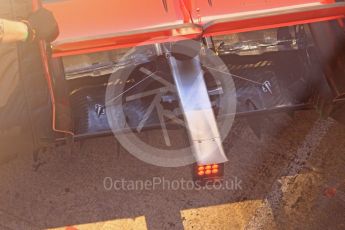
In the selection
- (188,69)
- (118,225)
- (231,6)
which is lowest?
(118,225)

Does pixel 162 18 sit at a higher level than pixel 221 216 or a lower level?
higher

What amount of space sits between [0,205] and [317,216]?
11.1 ft

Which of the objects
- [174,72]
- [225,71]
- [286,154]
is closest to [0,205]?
[174,72]

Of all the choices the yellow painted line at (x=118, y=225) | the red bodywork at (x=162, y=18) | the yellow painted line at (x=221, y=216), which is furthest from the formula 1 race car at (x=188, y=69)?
the yellow painted line at (x=118, y=225)

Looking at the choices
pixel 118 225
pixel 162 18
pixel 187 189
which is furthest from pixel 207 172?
pixel 162 18

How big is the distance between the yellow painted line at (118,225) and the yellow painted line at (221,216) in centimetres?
45

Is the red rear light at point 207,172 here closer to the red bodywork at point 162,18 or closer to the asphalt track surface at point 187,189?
the asphalt track surface at point 187,189

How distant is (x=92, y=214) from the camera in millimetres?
4504

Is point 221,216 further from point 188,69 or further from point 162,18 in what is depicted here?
point 162,18

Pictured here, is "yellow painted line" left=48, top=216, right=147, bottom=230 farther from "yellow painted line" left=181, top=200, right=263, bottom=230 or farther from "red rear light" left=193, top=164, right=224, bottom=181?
"red rear light" left=193, top=164, right=224, bottom=181

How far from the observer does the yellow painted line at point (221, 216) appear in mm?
4457

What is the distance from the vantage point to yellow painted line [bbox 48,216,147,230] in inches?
175

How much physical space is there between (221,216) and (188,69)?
1.63 m

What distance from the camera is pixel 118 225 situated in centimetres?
446
